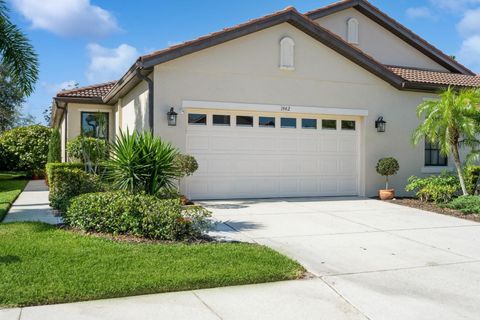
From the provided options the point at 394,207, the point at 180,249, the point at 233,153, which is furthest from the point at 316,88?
the point at 180,249

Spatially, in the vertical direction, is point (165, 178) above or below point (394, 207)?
above

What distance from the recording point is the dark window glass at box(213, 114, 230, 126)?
12562 millimetres

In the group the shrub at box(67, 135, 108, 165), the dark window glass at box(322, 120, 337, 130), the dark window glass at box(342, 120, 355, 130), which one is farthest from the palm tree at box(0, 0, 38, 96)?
the dark window glass at box(342, 120, 355, 130)

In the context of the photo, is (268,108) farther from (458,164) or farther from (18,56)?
(18,56)

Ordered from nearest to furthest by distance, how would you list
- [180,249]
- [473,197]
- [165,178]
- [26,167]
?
[180,249] → [165,178] → [473,197] → [26,167]

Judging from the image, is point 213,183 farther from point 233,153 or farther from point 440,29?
point 440,29

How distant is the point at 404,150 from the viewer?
14461mm

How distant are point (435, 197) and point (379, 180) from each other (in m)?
2.07

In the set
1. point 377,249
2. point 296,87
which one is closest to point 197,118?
point 296,87

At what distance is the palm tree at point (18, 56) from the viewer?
1181cm

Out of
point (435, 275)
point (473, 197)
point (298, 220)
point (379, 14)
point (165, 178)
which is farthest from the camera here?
point (379, 14)

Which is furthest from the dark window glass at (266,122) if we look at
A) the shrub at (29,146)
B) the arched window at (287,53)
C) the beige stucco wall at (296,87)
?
the shrub at (29,146)

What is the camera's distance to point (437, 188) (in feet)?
40.7

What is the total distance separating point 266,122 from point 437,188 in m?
5.01
